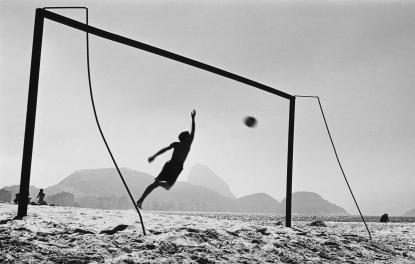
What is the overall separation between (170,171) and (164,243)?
71.1 inches

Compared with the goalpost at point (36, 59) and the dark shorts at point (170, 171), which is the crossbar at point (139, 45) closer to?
the goalpost at point (36, 59)

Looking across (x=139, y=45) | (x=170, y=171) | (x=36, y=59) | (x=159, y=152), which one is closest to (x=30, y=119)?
(x=36, y=59)

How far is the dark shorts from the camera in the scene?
616 centimetres

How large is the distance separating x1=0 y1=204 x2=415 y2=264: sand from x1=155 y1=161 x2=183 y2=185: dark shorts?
0.72 m

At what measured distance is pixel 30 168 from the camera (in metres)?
4.77

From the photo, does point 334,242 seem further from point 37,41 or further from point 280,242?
point 37,41

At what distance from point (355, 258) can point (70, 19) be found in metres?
5.48

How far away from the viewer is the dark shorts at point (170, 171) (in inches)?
243

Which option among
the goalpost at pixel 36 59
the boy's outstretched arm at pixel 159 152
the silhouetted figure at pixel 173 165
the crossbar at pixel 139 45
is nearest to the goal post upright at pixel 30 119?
the goalpost at pixel 36 59

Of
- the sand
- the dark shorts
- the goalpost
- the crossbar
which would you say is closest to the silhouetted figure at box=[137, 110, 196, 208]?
the dark shorts

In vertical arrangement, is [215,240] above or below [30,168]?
below

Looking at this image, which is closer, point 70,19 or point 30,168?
point 30,168

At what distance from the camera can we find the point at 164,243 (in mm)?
4531

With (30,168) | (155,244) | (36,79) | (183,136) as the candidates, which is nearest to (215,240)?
(155,244)
